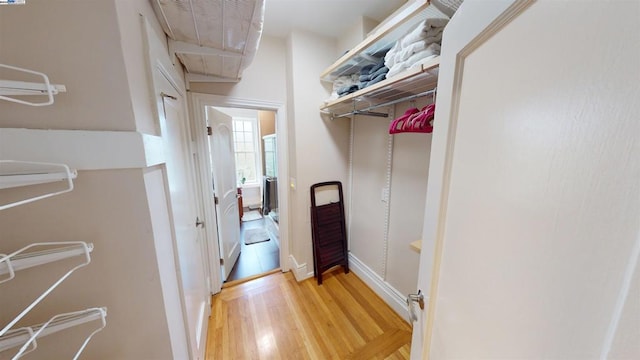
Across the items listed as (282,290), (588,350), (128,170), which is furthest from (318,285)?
(588,350)

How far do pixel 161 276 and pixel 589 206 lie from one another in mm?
1119

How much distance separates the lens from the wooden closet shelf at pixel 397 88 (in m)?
1.01

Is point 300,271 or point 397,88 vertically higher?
point 397,88

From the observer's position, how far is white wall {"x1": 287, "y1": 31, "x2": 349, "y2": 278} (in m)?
1.95

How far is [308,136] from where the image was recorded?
2057 mm

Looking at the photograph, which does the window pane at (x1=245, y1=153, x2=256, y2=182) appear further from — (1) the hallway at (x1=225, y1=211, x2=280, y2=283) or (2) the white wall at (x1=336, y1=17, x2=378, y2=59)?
(2) the white wall at (x1=336, y1=17, x2=378, y2=59)

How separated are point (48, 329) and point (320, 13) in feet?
7.46

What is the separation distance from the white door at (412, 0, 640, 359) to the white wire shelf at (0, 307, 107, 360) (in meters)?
0.93

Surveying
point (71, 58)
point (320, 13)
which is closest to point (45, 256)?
point (71, 58)

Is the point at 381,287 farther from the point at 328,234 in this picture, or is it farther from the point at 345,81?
the point at 345,81

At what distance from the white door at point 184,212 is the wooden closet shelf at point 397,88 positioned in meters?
1.19

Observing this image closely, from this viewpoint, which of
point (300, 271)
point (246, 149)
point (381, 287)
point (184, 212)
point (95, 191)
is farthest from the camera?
point (246, 149)

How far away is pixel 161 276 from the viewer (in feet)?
2.49

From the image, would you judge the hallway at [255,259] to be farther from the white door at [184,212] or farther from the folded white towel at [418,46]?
the folded white towel at [418,46]
